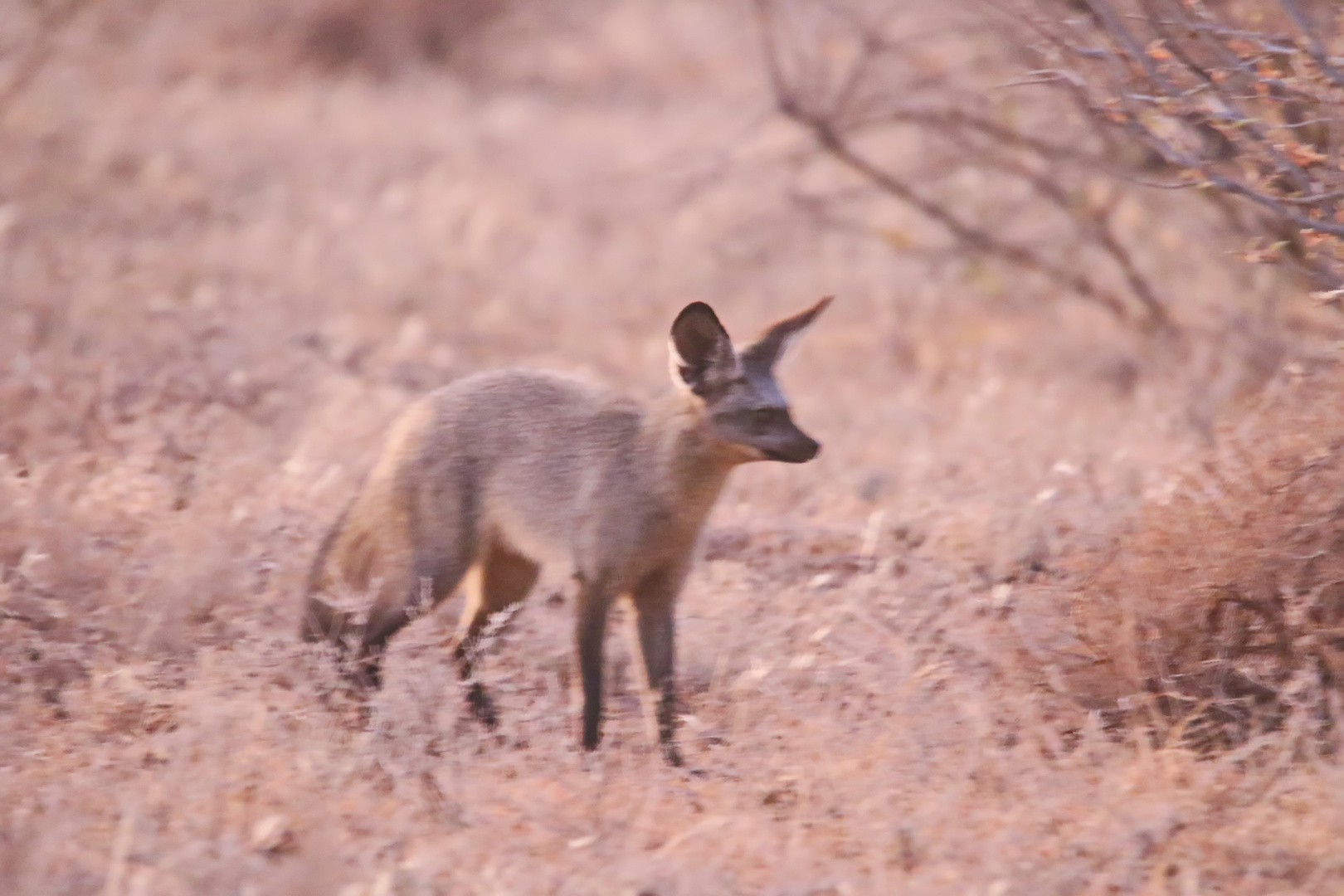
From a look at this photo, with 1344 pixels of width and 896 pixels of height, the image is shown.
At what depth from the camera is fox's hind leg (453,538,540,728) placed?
5.78 m

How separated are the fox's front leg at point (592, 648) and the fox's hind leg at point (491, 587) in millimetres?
511

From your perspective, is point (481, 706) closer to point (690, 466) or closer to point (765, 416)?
point (690, 466)

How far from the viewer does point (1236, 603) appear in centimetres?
486

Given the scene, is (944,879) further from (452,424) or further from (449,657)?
(452,424)

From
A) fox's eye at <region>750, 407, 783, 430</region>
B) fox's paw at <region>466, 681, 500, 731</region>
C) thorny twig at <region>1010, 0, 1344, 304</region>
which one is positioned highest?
thorny twig at <region>1010, 0, 1344, 304</region>

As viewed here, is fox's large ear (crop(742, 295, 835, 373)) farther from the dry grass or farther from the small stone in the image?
the small stone

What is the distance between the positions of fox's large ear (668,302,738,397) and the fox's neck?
0.08 metres

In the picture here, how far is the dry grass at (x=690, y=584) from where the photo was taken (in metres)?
4.13

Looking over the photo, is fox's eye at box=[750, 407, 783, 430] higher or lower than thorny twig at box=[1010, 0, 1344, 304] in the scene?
lower

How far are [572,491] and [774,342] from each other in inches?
33.6

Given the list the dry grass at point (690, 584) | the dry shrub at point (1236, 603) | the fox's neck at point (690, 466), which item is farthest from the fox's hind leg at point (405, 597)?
the dry shrub at point (1236, 603)

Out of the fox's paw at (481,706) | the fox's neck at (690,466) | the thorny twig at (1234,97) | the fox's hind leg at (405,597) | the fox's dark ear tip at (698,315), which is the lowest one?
the fox's paw at (481,706)

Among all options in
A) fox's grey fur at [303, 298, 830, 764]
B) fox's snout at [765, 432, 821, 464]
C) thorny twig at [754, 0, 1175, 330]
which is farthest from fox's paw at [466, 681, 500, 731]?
thorny twig at [754, 0, 1175, 330]

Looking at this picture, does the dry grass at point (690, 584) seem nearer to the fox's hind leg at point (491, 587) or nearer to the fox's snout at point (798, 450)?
the fox's hind leg at point (491, 587)
